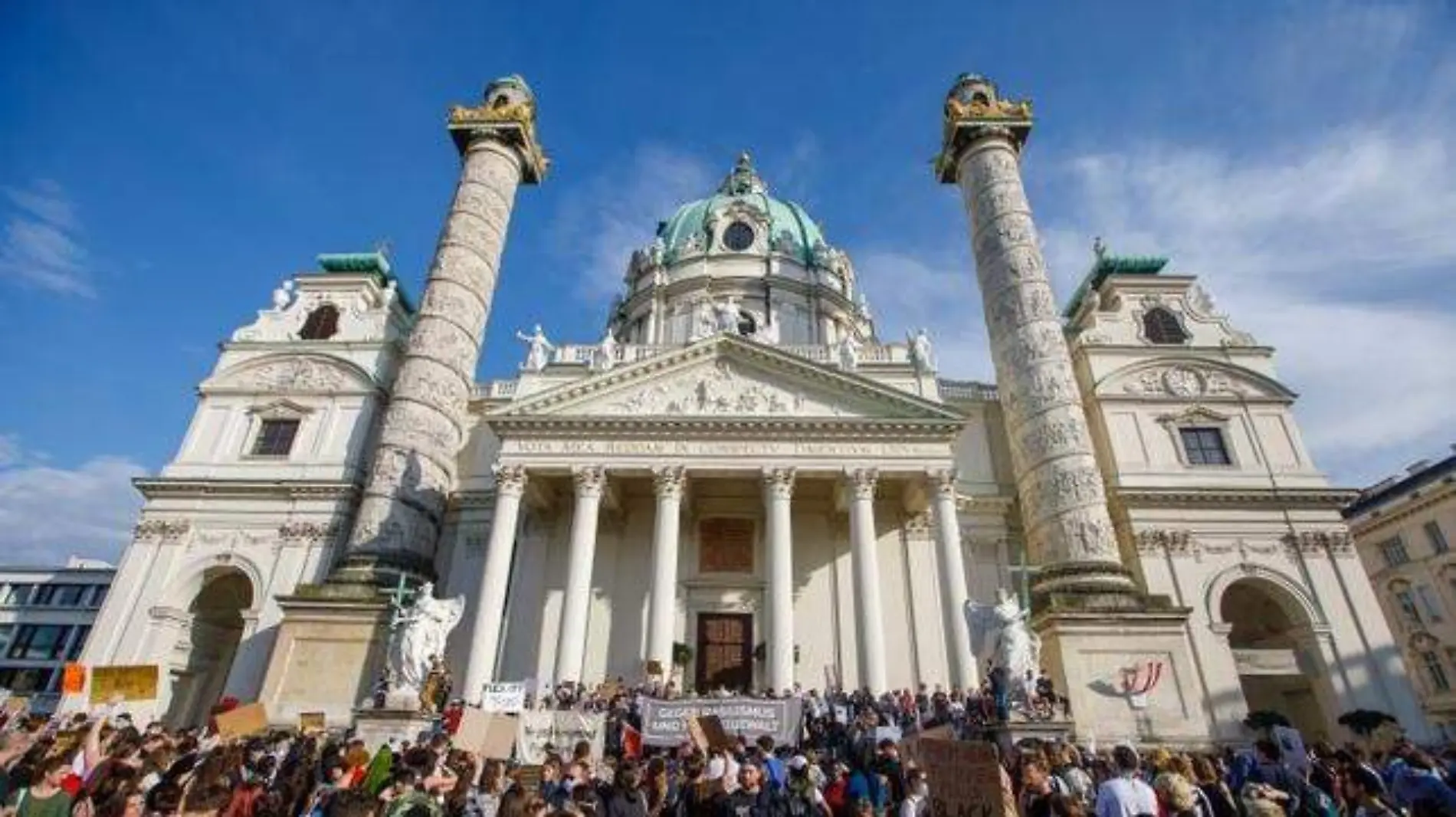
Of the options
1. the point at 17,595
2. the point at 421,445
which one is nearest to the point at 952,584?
the point at 421,445

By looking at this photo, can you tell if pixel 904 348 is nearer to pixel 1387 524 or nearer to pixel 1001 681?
pixel 1001 681

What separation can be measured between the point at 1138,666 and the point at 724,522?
1179cm

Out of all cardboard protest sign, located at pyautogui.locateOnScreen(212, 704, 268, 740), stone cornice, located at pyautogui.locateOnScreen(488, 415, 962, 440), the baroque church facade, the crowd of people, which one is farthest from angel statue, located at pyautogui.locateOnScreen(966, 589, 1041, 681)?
cardboard protest sign, located at pyautogui.locateOnScreen(212, 704, 268, 740)

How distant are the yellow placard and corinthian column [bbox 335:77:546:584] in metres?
4.77

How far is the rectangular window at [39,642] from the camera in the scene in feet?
142

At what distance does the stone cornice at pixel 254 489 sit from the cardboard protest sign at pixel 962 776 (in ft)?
69.5

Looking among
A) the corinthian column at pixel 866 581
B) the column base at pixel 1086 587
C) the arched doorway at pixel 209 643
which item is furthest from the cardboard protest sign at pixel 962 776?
the arched doorway at pixel 209 643

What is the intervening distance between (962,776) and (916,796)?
724mm

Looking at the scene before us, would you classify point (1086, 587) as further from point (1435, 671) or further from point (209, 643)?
point (209, 643)

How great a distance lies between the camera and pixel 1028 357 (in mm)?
21844

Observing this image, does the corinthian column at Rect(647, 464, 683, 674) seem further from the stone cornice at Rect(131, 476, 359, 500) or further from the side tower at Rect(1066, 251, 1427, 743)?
the side tower at Rect(1066, 251, 1427, 743)

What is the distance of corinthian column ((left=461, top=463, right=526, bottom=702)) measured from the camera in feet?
56.5

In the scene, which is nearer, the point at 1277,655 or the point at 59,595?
the point at 1277,655

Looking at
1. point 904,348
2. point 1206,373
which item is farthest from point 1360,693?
point 904,348
